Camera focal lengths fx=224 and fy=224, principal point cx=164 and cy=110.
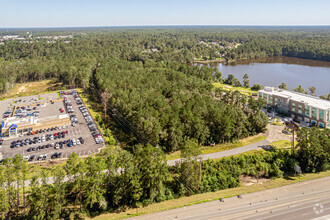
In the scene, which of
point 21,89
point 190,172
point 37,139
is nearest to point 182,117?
point 190,172

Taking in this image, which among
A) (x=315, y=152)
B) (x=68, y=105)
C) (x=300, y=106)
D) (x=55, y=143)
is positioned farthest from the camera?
(x=68, y=105)

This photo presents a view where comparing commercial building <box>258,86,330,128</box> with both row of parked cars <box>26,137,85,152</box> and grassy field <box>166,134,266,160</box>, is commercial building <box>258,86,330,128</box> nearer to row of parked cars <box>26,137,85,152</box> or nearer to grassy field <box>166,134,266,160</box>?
grassy field <box>166,134,266,160</box>

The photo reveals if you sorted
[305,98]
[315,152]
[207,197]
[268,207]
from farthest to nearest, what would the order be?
[305,98], [315,152], [207,197], [268,207]

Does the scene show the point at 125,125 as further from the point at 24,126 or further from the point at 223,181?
Answer: the point at 223,181

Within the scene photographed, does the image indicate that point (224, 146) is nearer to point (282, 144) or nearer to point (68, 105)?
point (282, 144)

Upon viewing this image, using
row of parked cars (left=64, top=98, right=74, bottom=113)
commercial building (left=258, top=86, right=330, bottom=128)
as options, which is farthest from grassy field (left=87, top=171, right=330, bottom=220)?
row of parked cars (left=64, top=98, right=74, bottom=113)

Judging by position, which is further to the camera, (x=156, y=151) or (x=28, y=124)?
(x=28, y=124)
